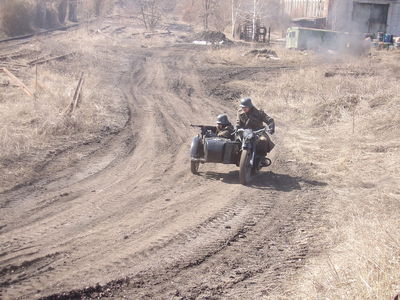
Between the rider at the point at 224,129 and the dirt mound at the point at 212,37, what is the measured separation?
3308cm

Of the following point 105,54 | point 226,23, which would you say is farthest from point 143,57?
point 226,23

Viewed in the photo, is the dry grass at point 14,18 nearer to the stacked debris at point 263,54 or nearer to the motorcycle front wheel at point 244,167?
the stacked debris at point 263,54

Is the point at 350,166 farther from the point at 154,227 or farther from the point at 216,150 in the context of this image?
the point at 154,227

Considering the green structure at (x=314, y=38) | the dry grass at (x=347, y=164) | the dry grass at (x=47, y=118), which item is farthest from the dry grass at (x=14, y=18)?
the dry grass at (x=347, y=164)

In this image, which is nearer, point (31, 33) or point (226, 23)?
point (31, 33)

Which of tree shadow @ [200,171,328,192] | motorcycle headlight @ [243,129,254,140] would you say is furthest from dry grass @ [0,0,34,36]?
motorcycle headlight @ [243,129,254,140]

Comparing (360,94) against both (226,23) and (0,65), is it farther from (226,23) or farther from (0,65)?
(226,23)

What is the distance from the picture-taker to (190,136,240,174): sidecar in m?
10.5

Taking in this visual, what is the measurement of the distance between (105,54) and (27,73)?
11347 mm

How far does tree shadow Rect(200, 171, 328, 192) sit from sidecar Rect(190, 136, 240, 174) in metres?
0.45

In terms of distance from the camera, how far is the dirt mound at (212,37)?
45175 mm

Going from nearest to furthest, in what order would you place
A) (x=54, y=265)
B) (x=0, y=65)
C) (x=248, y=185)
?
(x=54, y=265) → (x=248, y=185) → (x=0, y=65)

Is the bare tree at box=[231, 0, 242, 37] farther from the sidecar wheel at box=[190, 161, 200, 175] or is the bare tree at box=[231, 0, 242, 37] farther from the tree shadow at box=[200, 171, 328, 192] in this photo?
the sidecar wheel at box=[190, 161, 200, 175]

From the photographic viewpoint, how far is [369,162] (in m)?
11.9
